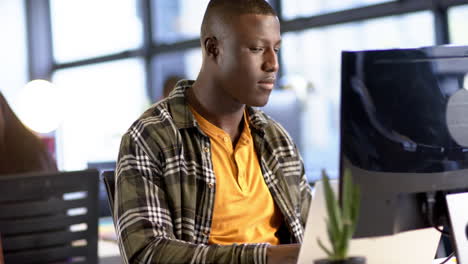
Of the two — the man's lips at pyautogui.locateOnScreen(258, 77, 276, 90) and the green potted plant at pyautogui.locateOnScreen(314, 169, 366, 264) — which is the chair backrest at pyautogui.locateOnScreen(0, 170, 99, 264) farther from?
the green potted plant at pyautogui.locateOnScreen(314, 169, 366, 264)

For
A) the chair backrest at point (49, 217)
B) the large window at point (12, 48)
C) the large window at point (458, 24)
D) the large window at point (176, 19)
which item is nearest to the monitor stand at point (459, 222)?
the chair backrest at point (49, 217)

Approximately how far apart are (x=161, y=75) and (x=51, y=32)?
291 centimetres

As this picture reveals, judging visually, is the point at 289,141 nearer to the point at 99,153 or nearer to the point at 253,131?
the point at 253,131

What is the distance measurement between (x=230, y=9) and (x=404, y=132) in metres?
0.59

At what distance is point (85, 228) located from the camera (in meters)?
2.59

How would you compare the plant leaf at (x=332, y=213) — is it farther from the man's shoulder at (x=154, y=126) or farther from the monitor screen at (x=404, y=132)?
the man's shoulder at (x=154, y=126)

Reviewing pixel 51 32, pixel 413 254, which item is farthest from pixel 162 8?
pixel 413 254

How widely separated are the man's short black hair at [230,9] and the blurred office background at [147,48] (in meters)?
0.75

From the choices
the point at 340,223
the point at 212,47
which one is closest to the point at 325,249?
the point at 340,223

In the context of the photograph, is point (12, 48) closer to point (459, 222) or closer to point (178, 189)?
point (178, 189)

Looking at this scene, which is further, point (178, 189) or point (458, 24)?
point (458, 24)

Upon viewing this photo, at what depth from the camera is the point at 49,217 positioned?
2.52 meters

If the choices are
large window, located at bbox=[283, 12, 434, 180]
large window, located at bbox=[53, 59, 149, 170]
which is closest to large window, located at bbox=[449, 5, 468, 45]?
large window, located at bbox=[283, 12, 434, 180]

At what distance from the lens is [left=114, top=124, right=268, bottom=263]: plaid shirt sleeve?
1.35 metres
